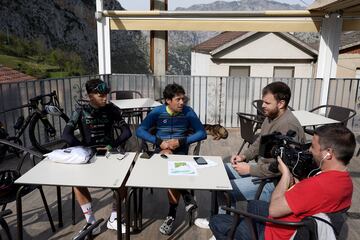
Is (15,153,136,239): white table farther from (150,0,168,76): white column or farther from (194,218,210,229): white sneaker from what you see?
(150,0,168,76): white column

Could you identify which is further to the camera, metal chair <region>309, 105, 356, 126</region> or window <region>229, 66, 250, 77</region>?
window <region>229, 66, 250, 77</region>

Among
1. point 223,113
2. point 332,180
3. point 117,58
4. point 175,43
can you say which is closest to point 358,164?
point 223,113

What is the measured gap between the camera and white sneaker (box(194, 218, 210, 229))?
9.73ft

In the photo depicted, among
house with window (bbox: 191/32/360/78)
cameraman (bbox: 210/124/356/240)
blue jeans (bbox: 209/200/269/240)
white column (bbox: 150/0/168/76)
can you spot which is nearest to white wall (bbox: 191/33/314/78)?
house with window (bbox: 191/32/360/78)

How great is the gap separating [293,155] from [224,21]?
5.03 metres

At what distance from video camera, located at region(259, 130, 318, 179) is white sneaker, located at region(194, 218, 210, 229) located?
3.41 ft

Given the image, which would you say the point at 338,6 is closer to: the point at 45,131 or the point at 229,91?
the point at 229,91

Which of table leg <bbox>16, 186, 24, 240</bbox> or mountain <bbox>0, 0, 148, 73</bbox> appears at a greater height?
mountain <bbox>0, 0, 148, 73</bbox>

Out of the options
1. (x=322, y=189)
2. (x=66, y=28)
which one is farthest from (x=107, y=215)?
(x=66, y=28)

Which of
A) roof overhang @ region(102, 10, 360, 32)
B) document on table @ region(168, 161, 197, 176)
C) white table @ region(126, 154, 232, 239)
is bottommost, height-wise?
white table @ region(126, 154, 232, 239)

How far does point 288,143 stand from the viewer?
82.0 inches

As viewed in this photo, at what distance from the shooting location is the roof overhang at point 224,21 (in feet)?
20.9

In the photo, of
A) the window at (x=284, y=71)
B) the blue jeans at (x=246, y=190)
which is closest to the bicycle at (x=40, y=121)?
the blue jeans at (x=246, y=190)

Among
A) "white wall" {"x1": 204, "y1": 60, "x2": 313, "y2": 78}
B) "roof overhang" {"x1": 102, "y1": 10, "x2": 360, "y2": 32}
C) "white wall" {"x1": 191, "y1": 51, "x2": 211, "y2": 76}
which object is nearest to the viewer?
"roof overhang" {"x1": 102, "y1": 10, "x2": 360, "y2": 32}
